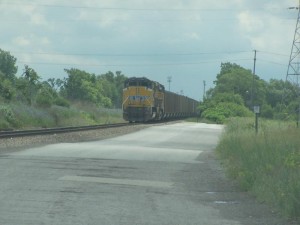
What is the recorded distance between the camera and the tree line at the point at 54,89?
176 feet

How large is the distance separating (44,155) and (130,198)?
8977 millimetres

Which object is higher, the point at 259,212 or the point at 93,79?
the point at 93,79

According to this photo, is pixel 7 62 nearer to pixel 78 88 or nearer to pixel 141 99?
pixel 78 88

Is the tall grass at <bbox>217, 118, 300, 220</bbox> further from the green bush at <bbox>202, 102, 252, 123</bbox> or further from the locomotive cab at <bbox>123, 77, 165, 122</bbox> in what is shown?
the green bush at <bbox>202, 102, 252, 123</bbox>

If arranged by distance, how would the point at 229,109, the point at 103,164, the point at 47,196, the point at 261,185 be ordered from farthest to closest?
the point at 229,109 < the point at 103,164 < the point at 261,185 < the point at 47,196

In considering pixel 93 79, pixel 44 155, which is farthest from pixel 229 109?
pixel 44 155

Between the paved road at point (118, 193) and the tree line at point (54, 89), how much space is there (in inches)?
1291

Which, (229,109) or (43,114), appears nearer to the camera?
(43,114)

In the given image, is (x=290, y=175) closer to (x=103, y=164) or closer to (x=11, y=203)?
(x=11, y=203)

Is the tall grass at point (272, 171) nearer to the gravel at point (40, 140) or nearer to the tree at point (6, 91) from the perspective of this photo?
the gravel at point (40, 140)

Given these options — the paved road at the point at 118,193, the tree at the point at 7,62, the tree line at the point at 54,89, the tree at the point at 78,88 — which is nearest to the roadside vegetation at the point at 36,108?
the tree line at the point at 54,89

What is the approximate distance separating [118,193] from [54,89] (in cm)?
7286

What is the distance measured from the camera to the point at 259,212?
32.7 feet

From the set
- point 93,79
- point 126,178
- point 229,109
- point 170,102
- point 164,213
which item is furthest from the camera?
point 93,79
